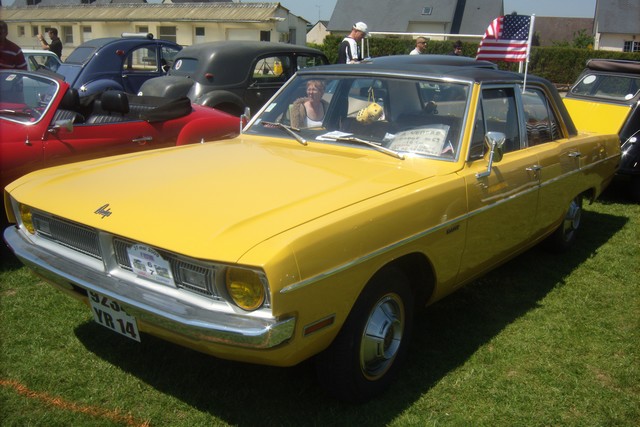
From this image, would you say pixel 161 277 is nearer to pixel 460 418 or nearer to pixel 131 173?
pixel 131 173

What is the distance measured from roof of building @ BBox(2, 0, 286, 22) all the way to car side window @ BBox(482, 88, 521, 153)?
35.6 meters

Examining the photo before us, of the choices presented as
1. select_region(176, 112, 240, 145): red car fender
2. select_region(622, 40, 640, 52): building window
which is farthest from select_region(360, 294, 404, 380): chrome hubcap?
select_region(622, 40, 640, 52): building window

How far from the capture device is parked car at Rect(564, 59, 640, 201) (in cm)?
726

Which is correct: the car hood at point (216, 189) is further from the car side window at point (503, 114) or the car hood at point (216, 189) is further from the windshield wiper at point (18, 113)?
the windshield wiper at point (18, 113)

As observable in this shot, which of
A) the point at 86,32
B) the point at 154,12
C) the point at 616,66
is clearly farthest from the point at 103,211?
the point at 86,32

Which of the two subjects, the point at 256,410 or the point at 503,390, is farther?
the point at 503,390

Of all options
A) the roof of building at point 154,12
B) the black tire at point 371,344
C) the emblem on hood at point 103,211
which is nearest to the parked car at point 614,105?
the black tire at point 371,344

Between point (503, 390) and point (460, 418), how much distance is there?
39 cm

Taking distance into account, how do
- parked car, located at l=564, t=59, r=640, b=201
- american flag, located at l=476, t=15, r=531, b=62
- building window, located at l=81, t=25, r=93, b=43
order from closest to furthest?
american flag, located at l=476, t=15, r=531, b=62 → parked car, located at l=564, t=59, r=640, b=201 → building window, located at l=81, t=25, r=93, b=43

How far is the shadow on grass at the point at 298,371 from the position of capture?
9.49 feet

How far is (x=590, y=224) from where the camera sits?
6371 mm

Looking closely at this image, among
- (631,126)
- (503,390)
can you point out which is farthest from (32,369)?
(631,126)

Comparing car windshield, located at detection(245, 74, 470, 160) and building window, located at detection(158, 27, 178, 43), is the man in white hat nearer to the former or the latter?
car windshield, located at detection(245, 74, 470, 160)

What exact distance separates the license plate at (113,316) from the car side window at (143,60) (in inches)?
347
